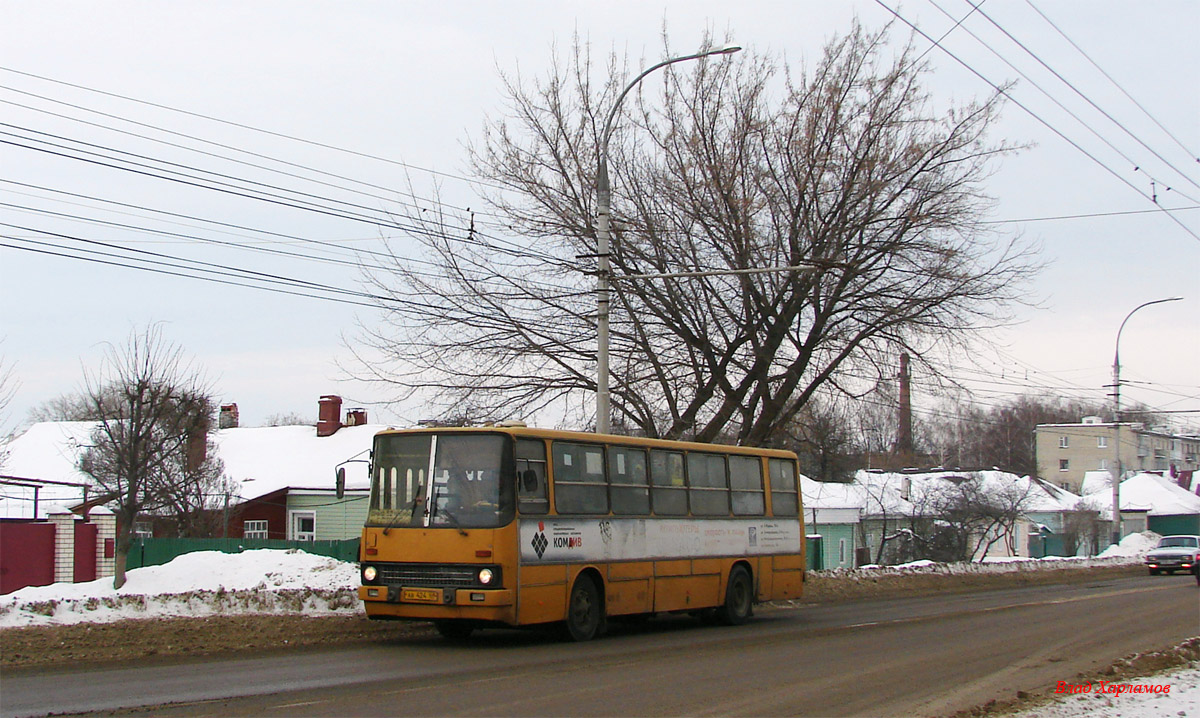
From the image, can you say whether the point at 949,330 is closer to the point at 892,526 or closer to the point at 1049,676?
the point at 1049,676

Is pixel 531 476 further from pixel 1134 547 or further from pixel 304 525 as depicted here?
pixel 1134 547

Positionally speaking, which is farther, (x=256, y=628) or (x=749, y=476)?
(x=749, y=476)

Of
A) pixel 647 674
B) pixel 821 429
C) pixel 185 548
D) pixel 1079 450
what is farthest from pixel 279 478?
pixel 1079 450

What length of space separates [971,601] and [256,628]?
17.1m

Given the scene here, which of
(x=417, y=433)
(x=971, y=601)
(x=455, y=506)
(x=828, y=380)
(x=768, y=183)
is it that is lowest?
(x=971, y=601)

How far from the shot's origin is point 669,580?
17.4 meters

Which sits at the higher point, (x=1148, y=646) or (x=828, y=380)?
(x=828, y=380)

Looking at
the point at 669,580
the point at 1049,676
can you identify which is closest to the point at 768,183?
the point at 669,580

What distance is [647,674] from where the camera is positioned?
11992 mm

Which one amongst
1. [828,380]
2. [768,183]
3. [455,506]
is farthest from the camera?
[828,380]

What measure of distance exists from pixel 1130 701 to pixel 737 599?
931 centimetres

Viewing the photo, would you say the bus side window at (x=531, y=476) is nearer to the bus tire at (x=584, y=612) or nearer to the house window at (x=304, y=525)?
the bus tire at (x=584, y=612)

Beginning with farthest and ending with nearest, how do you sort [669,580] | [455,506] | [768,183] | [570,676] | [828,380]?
[828,380], [768,183], [669,580], [455,506], [570,676]

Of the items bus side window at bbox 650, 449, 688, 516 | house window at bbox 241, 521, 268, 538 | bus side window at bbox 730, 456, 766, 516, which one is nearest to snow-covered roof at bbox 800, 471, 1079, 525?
house window at bbox 241, 521, 268, 538
